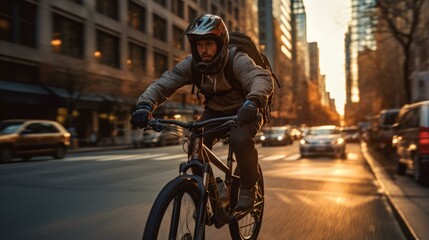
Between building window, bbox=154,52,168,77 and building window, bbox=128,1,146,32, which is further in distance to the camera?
building window, bbox=154,52,168,77

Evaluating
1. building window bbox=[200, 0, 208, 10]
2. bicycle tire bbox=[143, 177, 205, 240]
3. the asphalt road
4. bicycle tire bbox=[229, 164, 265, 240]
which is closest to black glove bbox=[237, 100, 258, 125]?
bicycle tire bbox=[143, 177, 205, 240]

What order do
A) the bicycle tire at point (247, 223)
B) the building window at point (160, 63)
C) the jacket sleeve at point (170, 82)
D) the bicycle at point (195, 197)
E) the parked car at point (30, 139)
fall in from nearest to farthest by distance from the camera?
the bicycle at point (195, 197) → the jacket sleeve at point (170, 82) → the bicycle tire at point (247, 223) → the parked car at point (30, 139) → the building window at point (160, 63)

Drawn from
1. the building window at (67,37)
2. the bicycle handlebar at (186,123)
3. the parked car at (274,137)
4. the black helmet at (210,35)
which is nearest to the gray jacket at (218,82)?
the black helmet at (210,35)

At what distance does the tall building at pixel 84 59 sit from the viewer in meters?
27.1

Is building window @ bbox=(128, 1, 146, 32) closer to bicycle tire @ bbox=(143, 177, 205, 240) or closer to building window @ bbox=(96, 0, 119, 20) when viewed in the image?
building window @ bbox=(96, 0, 119, 20)

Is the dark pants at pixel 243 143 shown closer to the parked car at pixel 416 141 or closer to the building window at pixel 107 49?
the parked car at pixel 416 141

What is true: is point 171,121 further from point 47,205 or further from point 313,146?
point 313,146

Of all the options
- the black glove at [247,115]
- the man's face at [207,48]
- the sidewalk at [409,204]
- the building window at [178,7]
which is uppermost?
the building window at [178,7]

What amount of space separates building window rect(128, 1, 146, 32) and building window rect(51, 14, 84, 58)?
8.52 meters

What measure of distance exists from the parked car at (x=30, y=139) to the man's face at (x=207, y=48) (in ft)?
47.3

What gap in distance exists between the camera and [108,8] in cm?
3825

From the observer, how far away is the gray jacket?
3658 millimetres

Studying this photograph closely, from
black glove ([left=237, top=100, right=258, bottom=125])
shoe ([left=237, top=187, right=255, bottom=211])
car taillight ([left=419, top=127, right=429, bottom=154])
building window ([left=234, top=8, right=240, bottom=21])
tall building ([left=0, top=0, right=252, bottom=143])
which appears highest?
building window ([left=234, top=8, right=240, bottom=21])

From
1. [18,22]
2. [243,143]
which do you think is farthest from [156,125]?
[18,22]
